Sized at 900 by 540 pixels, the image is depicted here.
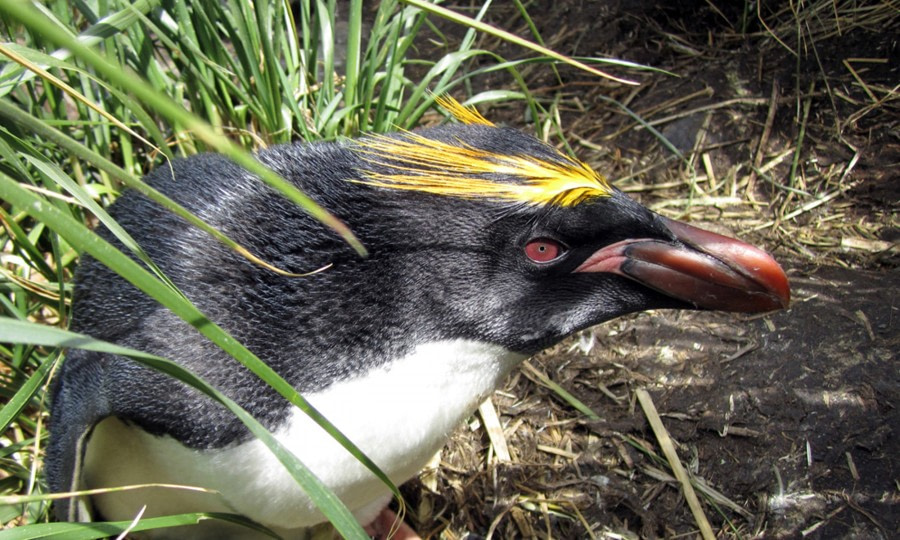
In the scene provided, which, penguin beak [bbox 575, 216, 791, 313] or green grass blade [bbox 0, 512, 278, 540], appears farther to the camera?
penguin beak [bbox 575, 216, 791, 313]

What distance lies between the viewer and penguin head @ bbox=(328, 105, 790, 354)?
167 cm

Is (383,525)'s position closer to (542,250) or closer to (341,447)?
(341,447)

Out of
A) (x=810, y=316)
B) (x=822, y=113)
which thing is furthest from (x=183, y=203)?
(x=822, y=113)

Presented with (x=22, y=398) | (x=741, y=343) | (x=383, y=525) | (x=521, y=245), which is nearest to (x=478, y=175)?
(x=521, y=245)

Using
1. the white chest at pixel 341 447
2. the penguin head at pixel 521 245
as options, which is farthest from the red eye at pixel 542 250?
the white chest at pixel 341 447

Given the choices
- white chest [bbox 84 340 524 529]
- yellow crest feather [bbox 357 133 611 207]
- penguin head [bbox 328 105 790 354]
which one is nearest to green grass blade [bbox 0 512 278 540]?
white chest [bbox 84 340 524 529]

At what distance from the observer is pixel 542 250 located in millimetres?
1727

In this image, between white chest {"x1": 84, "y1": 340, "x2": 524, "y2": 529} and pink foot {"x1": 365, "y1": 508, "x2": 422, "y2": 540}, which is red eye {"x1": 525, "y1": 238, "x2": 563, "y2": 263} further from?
pink foot {"x1": 365, "y1": 508, "x2": 422, "y2": 540}

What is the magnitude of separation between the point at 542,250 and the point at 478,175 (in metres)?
0.23

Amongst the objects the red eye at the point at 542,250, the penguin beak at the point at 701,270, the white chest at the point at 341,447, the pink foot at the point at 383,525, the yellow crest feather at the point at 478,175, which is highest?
the yellow crest feather at the point at 478,175

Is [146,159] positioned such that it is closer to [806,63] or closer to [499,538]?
[499,538]

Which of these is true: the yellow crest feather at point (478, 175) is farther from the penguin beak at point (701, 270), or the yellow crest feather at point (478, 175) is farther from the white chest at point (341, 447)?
the white chest at point (341, 447)

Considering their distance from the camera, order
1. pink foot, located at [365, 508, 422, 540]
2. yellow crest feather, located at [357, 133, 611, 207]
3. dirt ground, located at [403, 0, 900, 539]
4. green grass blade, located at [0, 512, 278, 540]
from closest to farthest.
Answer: green grass blade, located at [0, 512, 278, 540] → yellow crest feather, located at [357, 133, 611, 207] → dirt ground, located at [403, 0, 900, 539] → pink foot, located at [365, 508, 422, 540]

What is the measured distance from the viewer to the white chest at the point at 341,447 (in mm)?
1677
